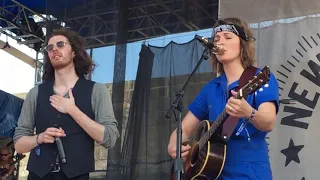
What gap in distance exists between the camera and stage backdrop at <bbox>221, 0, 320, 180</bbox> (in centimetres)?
340

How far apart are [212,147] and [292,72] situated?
159 cm

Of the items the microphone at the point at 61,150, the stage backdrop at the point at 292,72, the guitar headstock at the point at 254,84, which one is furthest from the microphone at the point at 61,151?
the stage backdrop at the point at 292,72

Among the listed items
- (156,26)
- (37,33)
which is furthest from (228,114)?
(37,33)

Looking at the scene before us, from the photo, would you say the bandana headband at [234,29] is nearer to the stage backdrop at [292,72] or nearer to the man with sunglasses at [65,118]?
the man with sunglasses at [65,118]

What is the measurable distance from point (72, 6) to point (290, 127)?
88.6 inches

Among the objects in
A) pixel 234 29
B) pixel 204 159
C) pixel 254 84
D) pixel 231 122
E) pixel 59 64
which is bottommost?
pixel 204 159

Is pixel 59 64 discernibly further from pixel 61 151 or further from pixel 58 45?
pixel 61 151

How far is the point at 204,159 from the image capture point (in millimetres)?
2168

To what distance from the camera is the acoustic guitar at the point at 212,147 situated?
6.57ft

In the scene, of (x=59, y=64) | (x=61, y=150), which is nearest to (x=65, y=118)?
(x=61, y=150)

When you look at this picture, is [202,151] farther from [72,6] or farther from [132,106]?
[72,6]

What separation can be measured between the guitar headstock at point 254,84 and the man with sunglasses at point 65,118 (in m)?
0.71

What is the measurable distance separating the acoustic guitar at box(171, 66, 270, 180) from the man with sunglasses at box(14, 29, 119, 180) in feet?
1.36

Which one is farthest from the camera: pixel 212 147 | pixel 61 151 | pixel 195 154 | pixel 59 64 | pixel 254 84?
pixel 59 64
